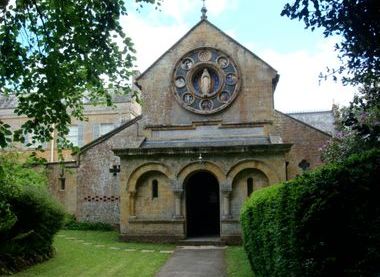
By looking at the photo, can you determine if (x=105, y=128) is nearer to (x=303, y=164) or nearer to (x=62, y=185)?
(x=62, y=185)

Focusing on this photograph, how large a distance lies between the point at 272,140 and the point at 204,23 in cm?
842

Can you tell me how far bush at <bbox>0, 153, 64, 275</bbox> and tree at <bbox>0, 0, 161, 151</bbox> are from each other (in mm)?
4743

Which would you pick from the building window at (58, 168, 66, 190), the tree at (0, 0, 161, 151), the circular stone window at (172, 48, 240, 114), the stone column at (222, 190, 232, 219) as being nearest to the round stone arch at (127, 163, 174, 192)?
the stone column at (222, 190, 232, 219)

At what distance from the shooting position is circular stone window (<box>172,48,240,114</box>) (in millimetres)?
26234

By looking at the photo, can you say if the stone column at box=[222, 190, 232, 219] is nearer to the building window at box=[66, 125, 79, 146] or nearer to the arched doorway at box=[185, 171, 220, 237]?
the arched doorway at box=[185, 171, 220, 237]

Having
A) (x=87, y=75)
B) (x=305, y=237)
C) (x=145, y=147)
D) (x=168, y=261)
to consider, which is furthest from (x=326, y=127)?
(x=305, y=237)

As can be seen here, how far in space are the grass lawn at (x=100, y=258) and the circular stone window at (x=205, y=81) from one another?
8.65 m

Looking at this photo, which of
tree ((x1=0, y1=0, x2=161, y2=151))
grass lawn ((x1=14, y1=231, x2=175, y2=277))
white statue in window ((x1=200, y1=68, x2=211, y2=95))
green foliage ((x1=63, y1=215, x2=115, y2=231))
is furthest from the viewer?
green foliage ((x1=63, y1=215, x2=115, y2=231))

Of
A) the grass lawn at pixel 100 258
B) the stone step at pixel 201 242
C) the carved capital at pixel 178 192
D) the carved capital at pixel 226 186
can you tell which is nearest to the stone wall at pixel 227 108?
the carved capital at pixel 226 186

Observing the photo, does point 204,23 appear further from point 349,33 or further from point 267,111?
point 349,33

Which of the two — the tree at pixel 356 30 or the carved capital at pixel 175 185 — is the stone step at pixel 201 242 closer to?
the carved capital at pixel 175 185

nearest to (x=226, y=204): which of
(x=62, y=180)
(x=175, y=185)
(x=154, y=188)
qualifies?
(x=175, y=185)

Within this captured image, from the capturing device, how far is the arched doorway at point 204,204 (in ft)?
86.3

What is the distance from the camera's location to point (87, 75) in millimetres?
10070
